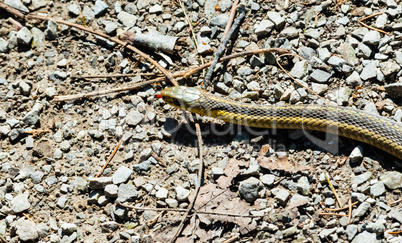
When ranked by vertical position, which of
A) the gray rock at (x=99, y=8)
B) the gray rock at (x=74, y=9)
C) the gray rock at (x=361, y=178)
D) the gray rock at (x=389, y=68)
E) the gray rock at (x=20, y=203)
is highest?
the gray rock at (x=389, y=68)

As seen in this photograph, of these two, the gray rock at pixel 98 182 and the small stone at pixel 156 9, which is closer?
the gray rock at pixel 98 182

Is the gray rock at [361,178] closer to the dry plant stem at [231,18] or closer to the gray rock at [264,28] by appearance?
the gray rock at [264,28]

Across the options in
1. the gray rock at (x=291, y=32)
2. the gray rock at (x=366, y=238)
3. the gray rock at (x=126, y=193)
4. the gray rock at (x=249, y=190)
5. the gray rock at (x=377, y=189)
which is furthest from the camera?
the gray rock at (x=291, y=32)

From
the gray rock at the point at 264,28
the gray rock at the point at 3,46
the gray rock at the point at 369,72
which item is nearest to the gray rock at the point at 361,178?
the gray rock at the point at 369,72

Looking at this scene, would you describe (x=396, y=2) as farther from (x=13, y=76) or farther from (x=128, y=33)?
(x=13, y=76)

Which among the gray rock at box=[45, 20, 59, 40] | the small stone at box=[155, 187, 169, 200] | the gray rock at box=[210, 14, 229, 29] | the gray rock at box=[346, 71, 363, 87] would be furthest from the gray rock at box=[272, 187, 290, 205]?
the gray rock at box=[45, 20, 59, 40]

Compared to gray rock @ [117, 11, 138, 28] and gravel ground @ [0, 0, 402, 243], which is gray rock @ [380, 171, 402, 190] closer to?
gravel ground @ [0, 0, 402, 243]
